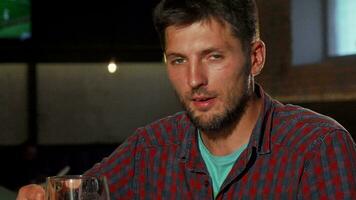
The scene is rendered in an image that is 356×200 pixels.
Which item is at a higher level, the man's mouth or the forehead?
the forehead

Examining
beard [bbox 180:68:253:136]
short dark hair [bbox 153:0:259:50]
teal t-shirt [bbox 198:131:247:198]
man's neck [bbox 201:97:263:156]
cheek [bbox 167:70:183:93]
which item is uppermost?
short dark hair [bbox 153:0:259:50]

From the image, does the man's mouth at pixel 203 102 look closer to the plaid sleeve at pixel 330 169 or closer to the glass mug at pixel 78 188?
the plaid sleeve at pixel 330 169

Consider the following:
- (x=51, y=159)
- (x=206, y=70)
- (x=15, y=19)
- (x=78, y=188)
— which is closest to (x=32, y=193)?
(x=78, y=188)

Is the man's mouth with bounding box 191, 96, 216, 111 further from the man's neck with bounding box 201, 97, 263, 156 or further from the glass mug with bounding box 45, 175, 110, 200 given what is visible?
the glass mug with bounding box 45, 175, 110, 200

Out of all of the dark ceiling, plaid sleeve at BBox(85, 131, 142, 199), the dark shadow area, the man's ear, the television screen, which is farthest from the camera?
the dark ceiling

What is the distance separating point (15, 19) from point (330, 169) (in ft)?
23.1

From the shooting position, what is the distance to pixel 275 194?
1488mm

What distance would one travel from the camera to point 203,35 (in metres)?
1.48

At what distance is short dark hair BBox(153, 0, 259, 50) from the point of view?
149cm

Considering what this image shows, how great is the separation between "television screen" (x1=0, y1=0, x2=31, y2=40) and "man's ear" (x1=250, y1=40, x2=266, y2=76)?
6.54 meters

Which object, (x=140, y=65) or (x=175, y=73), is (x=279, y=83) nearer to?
(x=140, y=65)

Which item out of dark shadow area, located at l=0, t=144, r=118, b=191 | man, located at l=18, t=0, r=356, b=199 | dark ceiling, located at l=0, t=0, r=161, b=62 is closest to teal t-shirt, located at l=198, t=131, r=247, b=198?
man, located at l=18, t=0, r=356, b=199

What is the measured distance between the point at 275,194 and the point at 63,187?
19.6 inches

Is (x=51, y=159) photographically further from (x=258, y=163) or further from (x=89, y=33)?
(x=258, y=163)
